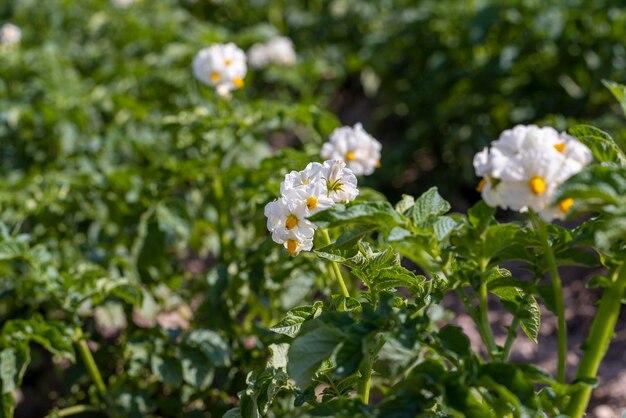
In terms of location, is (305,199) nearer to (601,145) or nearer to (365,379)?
(365,379)

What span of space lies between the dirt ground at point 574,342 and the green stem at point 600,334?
98 centimetres

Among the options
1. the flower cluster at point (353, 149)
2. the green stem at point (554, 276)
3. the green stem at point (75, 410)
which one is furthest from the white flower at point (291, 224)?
the green stem at point (75, 410)

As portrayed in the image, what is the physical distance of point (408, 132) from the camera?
4.21 m

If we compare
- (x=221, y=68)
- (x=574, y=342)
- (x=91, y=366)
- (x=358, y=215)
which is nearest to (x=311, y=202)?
(x=358, y=215)

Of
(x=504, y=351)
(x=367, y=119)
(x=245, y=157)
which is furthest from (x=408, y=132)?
(x=504, y=351)

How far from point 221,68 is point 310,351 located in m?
1.61

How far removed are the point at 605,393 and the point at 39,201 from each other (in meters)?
2.01

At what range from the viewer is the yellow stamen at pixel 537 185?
4.52 feet

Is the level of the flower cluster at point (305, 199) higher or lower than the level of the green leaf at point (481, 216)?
lower

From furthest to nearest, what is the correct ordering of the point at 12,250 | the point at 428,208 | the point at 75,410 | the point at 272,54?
1. the point at 272,54
2. the point at 75,410
3. the point at 12,250
4. the point at 428,208

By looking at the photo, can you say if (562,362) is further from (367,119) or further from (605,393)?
(367,119)

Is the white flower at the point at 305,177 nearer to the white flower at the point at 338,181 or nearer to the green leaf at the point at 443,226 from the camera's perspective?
the white flower at the point at 338,181

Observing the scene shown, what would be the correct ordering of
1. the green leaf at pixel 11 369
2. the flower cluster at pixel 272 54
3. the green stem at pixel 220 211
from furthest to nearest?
the flower cluster at pixel 272 54
the green stem at pixel 220 211
the green leaf at pixel 11 369

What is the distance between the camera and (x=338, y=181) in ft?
5.68
